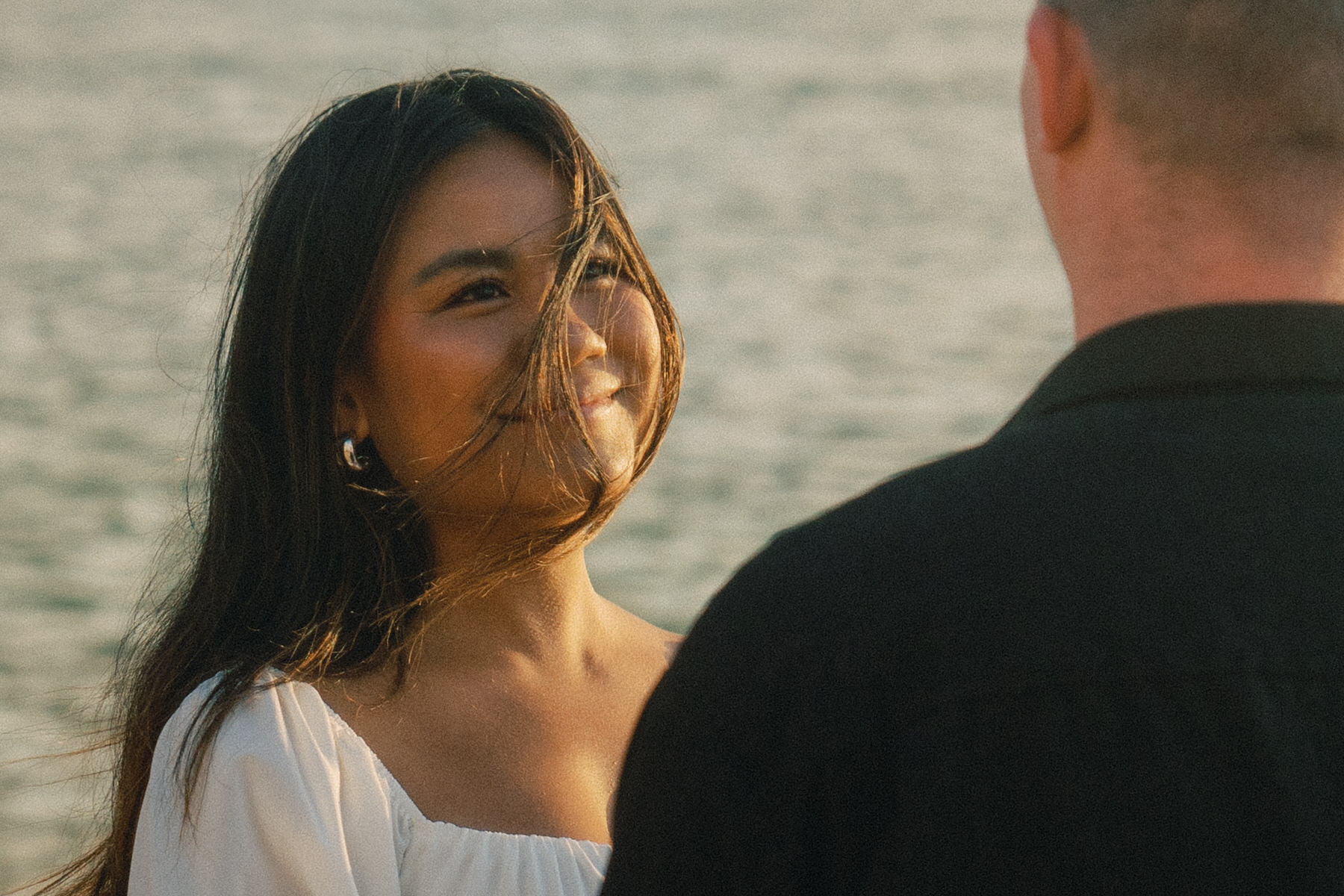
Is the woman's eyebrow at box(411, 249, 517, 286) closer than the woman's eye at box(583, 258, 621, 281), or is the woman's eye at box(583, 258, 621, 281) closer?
the woman's eyebrow at box(411, 249, 517, 286)

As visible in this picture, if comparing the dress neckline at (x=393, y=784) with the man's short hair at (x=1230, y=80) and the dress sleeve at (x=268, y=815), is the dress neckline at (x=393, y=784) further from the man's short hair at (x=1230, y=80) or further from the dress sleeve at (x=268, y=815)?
the man's short hair at (x=1230, y=80)

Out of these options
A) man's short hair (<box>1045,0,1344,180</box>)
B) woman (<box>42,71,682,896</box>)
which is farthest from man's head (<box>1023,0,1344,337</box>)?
woman (<box>42,71,682,896</box>)

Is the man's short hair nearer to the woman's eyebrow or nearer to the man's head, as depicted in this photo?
the man's head

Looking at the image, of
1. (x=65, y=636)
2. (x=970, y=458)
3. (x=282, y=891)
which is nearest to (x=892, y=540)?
(x=970, y=458)

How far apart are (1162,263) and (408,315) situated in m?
1.39

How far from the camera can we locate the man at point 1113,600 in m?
1.30

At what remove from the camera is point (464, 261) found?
8.59ft

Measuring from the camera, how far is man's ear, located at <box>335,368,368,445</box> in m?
2.67

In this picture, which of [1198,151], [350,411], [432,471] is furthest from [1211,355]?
[350,411]

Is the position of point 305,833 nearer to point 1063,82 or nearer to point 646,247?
point 1063,82

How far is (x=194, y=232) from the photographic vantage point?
13.5 metres

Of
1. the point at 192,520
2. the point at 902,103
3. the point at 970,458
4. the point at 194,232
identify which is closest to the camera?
the point at 970,458

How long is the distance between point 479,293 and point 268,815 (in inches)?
31.9

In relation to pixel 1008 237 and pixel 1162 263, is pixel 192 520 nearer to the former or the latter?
pixel 1162 263
